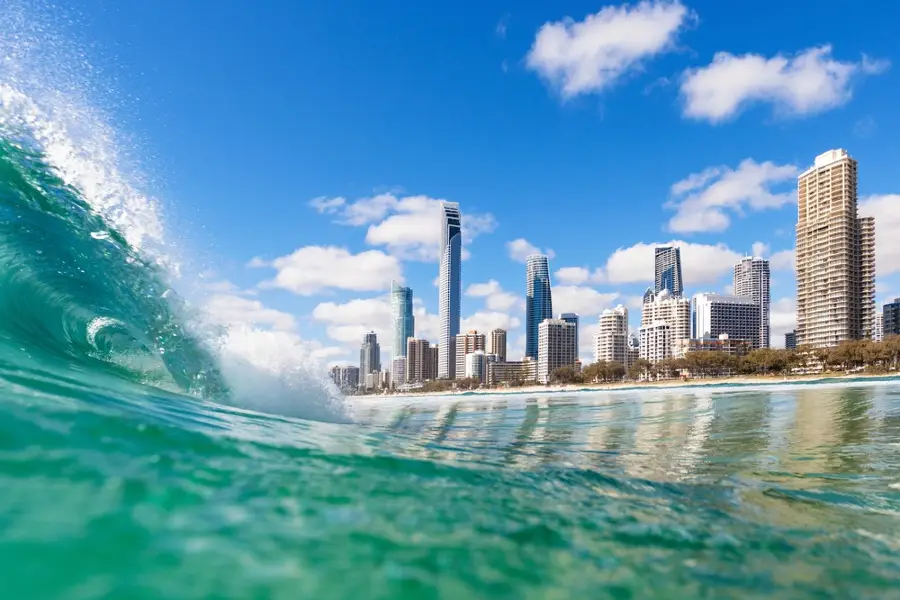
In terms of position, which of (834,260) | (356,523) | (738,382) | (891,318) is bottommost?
(738,382)

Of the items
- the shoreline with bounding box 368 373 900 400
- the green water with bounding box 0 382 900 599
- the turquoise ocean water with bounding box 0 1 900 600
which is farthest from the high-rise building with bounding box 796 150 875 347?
the green water with bounding box 0 382 900 599

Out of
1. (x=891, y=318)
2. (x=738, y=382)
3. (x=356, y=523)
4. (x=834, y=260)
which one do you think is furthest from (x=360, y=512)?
(x=891, y=318)

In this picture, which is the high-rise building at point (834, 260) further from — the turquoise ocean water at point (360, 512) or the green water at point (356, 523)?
the green water at point (356, 523)

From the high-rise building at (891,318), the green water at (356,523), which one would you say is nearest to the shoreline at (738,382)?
the green water at (356,523)

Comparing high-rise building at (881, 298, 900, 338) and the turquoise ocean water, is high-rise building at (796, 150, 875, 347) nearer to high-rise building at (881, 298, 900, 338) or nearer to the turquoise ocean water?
high-rise building at (881, 298, 900, 338)

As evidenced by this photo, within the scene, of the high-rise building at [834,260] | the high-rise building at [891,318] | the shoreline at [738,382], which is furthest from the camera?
the high-rise building at [891,318]

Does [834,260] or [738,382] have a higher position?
[834,260]

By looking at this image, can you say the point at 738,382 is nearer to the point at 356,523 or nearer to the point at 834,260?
the point at 834,260
